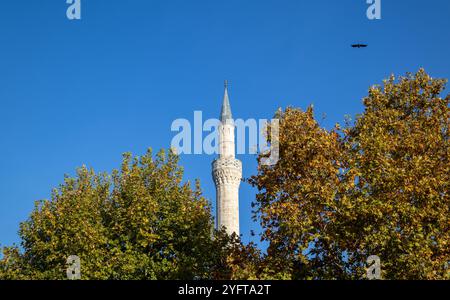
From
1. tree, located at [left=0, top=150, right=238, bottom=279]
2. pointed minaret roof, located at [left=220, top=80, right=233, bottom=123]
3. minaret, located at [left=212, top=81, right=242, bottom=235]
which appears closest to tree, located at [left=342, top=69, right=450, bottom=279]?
tree, located at [left=0, top=150, right=238, bottom=279]

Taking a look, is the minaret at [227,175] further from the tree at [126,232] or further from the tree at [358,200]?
the tree at [358,200]

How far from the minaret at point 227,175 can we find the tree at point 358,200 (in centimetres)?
2806

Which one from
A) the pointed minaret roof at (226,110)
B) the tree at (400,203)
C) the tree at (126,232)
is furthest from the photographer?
the pointed minaret roof at (226,110)

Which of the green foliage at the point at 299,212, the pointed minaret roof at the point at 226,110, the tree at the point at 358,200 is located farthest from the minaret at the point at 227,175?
the tree at the point at 358,200

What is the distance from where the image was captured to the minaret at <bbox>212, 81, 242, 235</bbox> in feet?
193

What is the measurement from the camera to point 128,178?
37125mm

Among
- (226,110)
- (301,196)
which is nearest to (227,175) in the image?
(226,110)

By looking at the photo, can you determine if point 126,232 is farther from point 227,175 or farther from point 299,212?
point 227,175

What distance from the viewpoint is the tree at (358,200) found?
25.9m

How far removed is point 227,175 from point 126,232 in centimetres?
2623

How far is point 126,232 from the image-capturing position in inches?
1391
